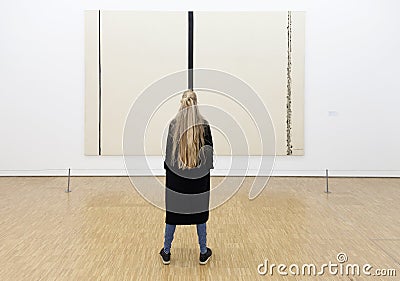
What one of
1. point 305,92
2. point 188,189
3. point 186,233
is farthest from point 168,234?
point 305,92

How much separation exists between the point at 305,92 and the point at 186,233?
18.3 feet

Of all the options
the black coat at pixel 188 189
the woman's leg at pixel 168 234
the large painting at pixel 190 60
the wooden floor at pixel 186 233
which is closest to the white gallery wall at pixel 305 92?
the large painting at pixel 190 60

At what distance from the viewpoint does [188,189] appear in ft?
17.5

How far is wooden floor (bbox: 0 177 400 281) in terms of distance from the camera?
536cm

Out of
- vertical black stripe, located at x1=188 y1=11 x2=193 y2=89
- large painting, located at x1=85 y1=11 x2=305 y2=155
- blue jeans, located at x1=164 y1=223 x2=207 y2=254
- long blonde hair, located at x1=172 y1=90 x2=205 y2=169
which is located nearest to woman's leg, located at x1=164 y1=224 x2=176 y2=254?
blue jeans, located at x1=164 y1=223 x2=207 y2=254

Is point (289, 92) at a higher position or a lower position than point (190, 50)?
lower

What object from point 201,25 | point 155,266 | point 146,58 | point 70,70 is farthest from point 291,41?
point 155,266

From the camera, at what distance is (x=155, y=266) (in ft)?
17.8

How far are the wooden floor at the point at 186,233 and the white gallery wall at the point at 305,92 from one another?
1548 mm

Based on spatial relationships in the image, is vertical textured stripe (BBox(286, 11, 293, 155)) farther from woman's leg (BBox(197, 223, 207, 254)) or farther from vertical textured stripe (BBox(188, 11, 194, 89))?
woman's leg (BBox(197, 223, 207, 254))

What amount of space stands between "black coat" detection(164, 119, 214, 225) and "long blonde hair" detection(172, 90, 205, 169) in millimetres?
42

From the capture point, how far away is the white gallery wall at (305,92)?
11.5 metres

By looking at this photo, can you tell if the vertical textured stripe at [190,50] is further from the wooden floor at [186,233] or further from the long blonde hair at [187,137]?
the long blonde hair at [187,137]

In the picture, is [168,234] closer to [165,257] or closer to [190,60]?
[165,257]
